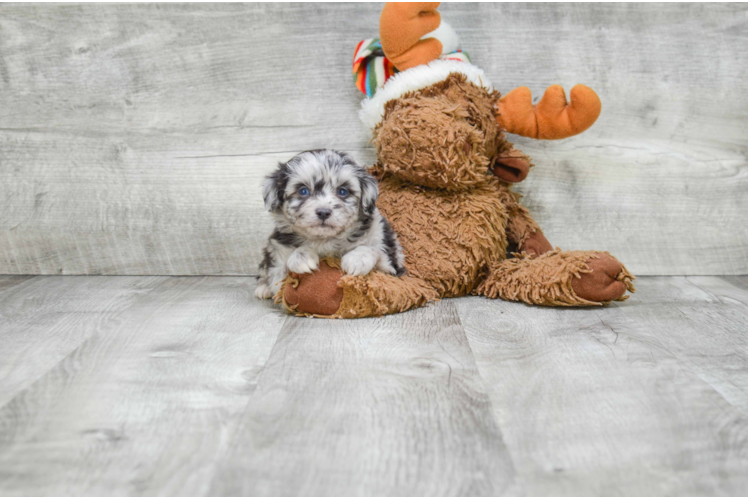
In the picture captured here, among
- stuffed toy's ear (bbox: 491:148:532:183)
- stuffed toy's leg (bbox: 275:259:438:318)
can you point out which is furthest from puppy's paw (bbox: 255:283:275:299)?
stuffed toy's ear (bbox: 491:148:532:183)

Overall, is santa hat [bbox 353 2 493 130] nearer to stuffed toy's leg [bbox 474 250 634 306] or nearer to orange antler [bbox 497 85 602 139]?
orange antler [bbox 497 85 602 139]

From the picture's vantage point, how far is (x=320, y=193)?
2.05 meters

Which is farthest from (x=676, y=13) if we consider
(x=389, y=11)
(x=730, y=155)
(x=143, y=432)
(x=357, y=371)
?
(x=143, y=432)

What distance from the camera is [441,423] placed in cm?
126

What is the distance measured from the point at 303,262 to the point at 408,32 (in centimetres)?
97

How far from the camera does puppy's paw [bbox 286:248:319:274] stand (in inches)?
80.0

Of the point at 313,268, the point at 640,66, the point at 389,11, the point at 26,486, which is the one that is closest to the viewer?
the point at 26,486

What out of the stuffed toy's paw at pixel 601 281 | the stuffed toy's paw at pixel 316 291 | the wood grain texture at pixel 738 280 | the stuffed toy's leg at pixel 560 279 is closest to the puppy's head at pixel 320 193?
the stuffed toy's paw at pixel 316 291

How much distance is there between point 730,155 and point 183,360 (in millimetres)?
2557

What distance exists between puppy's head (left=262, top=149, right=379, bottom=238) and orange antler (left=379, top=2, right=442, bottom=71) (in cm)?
51

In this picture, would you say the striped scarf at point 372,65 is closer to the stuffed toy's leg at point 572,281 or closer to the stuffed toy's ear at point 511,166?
the stuffed toy's ear at point 511,166

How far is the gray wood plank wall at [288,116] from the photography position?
276 cm

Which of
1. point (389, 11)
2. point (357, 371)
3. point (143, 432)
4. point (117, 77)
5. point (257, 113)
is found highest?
point (389, 11)

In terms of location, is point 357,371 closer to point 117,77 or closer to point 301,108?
point 301,108
